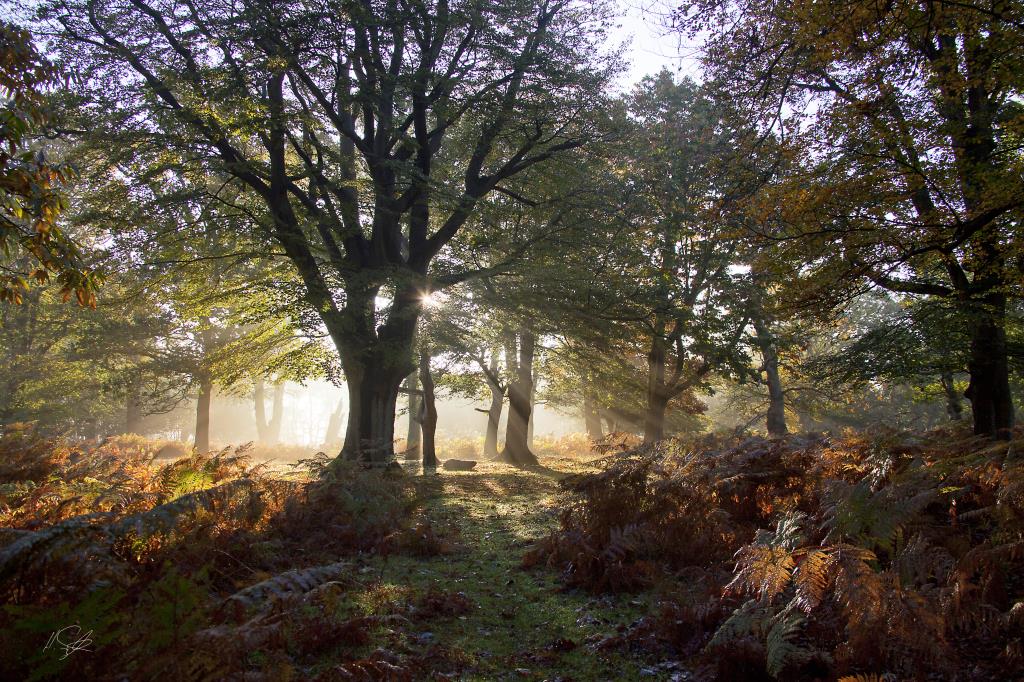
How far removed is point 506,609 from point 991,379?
33.5 feet

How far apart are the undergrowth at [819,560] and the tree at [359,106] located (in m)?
6.52

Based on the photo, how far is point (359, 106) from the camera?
45.4 feet

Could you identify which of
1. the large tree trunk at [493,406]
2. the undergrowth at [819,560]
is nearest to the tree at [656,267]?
the large tree trunk at [493,406]

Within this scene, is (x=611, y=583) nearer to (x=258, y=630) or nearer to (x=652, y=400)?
(x=258, y=630)

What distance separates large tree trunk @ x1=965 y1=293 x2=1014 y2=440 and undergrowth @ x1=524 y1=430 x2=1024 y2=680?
12.5 ft

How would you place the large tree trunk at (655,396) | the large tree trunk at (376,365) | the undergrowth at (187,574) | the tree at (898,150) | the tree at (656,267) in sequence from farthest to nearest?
1. the large tree trunk at (655,396)
2. the tree at (656,267)
3. the large tree trunk at (376,365)
4. the tree at (898,150)
5. the undergrowth at (187,574)

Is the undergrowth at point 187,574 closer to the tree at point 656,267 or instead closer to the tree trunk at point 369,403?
the tree trunk at point 369,403

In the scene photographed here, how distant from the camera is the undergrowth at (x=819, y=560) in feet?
10.5

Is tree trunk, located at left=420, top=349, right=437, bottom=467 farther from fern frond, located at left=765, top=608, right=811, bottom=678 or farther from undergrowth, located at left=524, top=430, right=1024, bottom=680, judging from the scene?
fern frond, located at left=765, top=608, right=811, bottom=678

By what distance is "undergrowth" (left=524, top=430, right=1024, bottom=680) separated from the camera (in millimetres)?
3203

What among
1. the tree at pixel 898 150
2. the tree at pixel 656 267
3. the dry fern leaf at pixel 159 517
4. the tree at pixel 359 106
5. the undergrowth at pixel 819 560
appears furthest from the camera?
the tree at pixel 656 267

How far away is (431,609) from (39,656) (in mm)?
3088

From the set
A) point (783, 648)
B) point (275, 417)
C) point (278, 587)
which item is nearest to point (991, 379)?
point (783, 648)

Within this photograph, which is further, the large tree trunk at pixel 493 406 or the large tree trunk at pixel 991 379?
the large tree trunk at pixel 493 406
